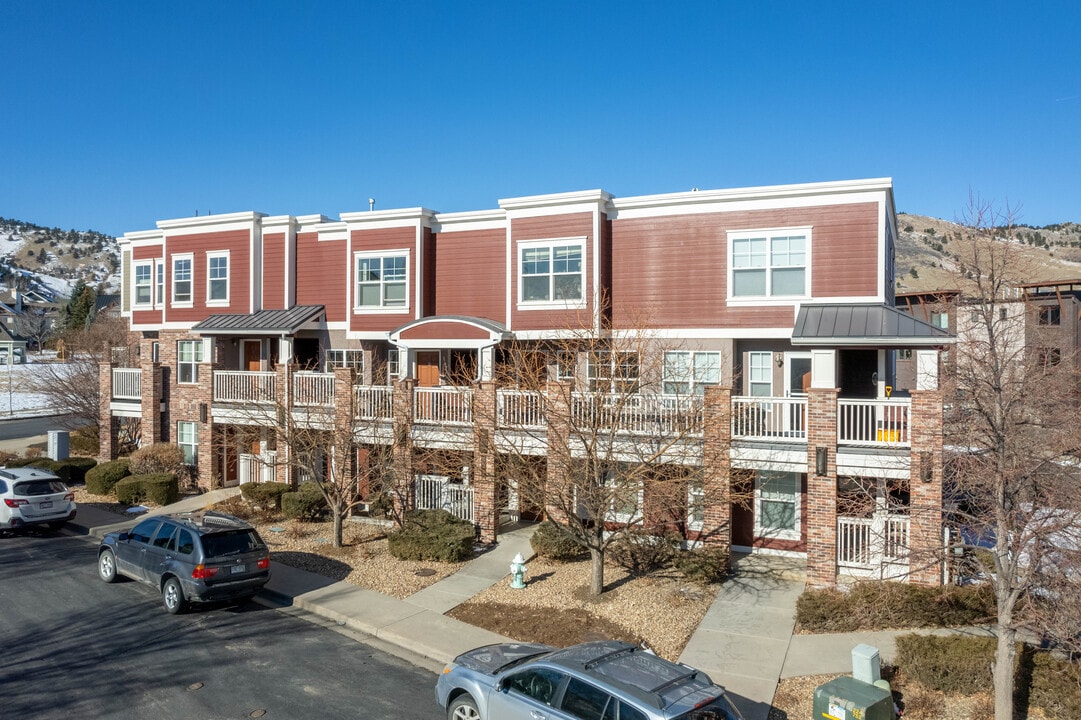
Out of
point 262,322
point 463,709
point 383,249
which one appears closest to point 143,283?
point 262,322

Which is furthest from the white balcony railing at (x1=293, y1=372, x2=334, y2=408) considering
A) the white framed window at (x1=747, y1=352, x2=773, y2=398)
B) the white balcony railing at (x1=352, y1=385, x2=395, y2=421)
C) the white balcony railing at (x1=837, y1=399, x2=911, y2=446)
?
the white balcony railing at (x1=837, y1=399, x2=911, y2=446)

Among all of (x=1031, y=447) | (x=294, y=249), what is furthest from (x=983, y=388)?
(x=294, y=249)

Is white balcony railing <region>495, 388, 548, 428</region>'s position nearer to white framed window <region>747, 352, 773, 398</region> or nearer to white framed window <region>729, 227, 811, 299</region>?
white framed window <region>747, 352, 773, 398</region>

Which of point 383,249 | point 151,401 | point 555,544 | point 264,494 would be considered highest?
point 383,249

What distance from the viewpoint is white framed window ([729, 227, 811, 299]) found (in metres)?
19.0

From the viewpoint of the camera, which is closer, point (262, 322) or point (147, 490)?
point (147, 490)

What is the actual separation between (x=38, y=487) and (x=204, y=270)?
9.99 metres

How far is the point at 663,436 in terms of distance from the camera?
16.0m

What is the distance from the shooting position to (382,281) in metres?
24.4

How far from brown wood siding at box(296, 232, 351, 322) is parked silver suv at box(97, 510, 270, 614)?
1164 cm

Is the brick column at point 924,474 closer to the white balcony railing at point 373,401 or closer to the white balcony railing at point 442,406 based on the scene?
the white balcony railing at point 442,406

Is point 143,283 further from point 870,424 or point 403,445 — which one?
point 870,424

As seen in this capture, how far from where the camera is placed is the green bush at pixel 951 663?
10641mm

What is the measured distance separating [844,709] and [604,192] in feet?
47.9
